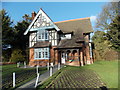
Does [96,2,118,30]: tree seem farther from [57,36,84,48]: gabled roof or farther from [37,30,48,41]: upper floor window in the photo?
[37,30,48,41]: upper floor window

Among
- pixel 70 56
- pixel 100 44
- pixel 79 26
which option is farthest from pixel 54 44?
pixel 100 44

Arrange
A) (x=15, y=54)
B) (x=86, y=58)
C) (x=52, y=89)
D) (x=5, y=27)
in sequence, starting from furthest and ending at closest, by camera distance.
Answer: (x=5, y=27) → (x=15, y=54) → (x=86, y=58) → (x=52, y=89)

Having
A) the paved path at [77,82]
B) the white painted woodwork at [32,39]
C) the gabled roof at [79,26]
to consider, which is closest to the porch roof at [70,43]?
the gabled roof at [79,26]

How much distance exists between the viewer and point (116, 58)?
66.8 feet

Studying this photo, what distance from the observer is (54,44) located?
52.7ft

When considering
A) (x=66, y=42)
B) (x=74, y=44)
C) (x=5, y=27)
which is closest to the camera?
(x=74, y=44)

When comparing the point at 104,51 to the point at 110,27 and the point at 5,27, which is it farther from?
the point at 5,27

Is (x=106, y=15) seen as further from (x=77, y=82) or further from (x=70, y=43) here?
(x=77, y=82)

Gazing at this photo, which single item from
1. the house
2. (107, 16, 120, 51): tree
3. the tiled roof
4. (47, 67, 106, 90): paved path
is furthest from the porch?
(107, 16, 120, 51): tree

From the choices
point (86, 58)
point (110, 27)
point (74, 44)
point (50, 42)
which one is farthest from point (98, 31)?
point (50, 42)

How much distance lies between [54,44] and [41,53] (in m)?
2.85

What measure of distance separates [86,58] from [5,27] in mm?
20557

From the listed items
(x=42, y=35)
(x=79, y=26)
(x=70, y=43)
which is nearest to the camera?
(x=70, y=43)

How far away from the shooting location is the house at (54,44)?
1556cm
